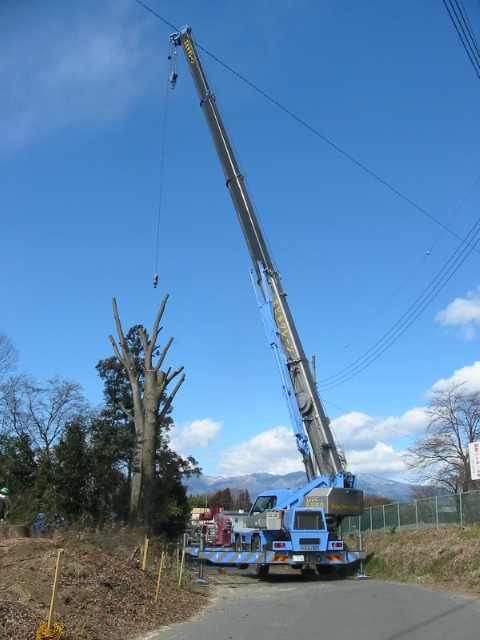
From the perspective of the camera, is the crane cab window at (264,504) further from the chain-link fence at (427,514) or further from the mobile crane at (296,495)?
the chain-link fence at (427,514)

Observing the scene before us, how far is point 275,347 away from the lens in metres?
20.0

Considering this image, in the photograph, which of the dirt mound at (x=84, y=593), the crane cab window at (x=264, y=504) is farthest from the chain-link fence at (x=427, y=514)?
the dirt mound at (x=84, y=593)

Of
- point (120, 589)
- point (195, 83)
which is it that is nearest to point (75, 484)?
point (120, 589)

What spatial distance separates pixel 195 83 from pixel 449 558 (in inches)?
706

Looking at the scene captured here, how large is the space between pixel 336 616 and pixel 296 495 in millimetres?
7892

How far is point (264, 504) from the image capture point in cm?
1994

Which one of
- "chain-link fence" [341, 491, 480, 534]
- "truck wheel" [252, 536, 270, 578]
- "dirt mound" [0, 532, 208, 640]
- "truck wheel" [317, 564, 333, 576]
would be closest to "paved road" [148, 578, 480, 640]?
"dirt mound" [0, 532, 208, 640]

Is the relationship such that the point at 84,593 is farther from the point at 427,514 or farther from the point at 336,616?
the point at 427,514

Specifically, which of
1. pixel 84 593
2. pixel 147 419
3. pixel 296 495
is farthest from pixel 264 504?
pixel 84 593

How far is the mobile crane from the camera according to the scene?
17641 millimetres

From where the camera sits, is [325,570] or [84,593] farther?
[325,570]

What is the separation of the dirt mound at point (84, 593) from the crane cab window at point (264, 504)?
Result: 6044 mm

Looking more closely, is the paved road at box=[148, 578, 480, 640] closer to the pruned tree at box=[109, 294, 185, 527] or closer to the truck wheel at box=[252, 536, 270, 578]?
the truck wheel at box=[252, 536, 270, 578]

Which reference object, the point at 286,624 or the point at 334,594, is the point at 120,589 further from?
the point at 334,594
